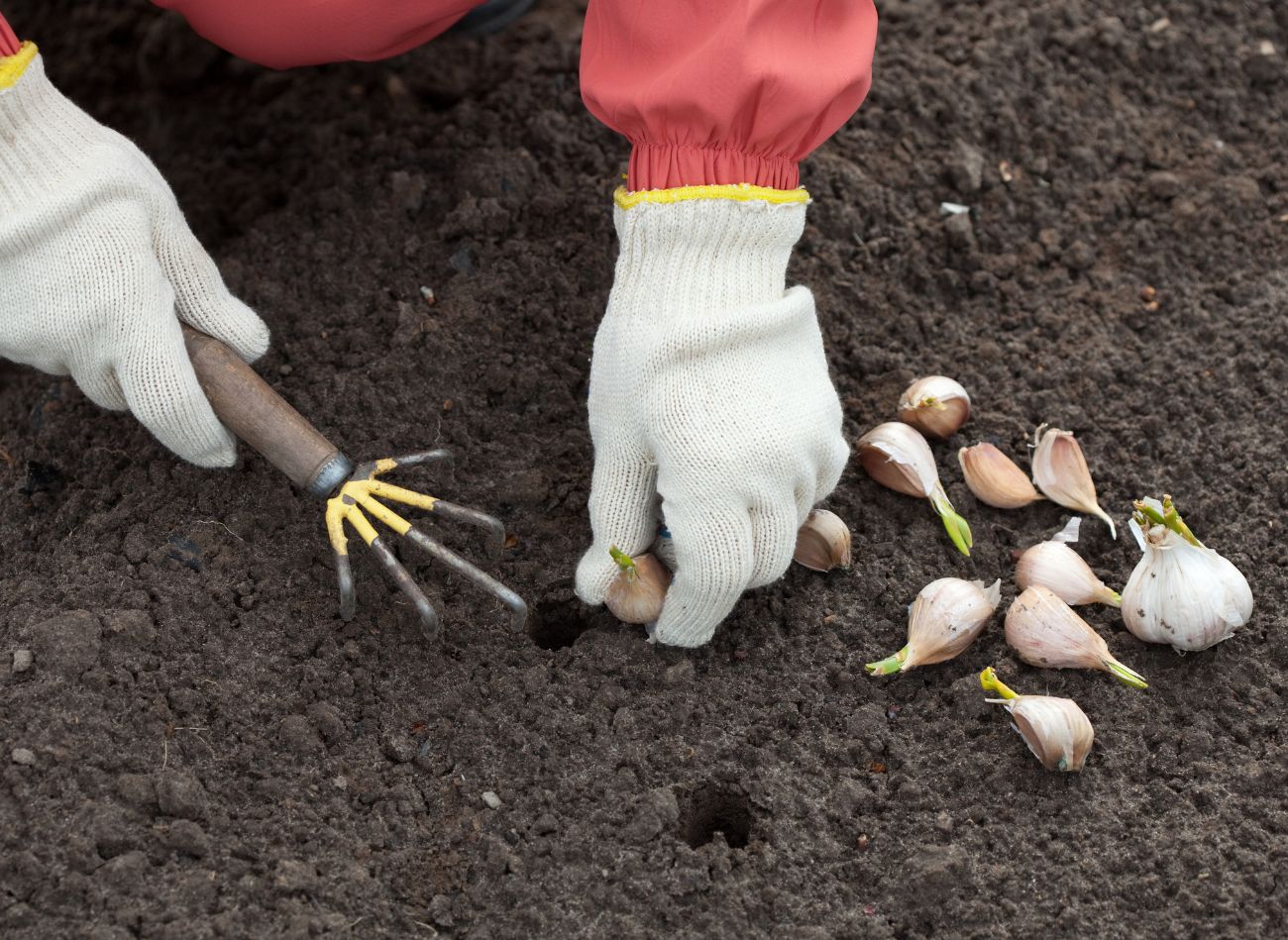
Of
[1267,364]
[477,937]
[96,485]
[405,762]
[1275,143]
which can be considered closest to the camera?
[477,937]

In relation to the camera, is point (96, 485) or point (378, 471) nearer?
point (378, 471)

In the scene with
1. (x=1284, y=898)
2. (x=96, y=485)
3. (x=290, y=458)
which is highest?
(x=290, y=458)

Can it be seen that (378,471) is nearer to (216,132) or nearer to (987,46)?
(216,132)

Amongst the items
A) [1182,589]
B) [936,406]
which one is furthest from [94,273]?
[1182,589]

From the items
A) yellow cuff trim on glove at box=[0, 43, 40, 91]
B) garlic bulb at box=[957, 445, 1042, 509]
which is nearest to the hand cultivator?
yellow cuff trim on glove at box=[0, 43, 40, 91]

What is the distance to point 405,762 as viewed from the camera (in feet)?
4.72

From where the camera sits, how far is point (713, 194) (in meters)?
1.46

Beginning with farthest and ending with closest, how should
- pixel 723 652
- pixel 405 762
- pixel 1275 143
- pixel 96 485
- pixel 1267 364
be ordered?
1. pixel 1275 143
2. pixel 1267 364
3. pixel 96 485
4. pixel 723 652
5. pixel 405 762

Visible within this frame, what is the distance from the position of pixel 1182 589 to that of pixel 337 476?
97 cm

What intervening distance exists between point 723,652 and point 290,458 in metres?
0.55

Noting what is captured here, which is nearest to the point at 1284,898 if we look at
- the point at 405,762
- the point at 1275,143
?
the point at 405,762

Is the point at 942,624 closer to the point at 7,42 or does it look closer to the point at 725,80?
the point at 725,80

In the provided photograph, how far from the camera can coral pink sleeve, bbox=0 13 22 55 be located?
1.52 meters

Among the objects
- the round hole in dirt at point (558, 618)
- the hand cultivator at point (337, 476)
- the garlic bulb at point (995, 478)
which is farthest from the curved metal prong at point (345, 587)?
the garlic bulb at point (995, 478)
